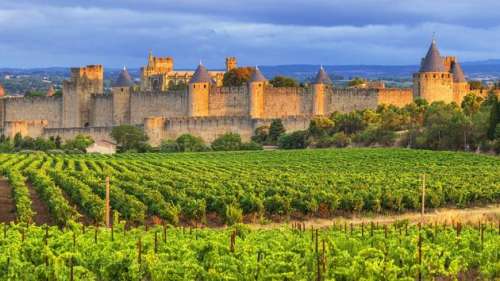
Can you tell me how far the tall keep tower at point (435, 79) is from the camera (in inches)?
1843

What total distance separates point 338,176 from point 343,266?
14.2m

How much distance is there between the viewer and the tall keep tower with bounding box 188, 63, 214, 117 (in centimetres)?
5094

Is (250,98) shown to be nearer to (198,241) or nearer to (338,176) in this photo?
(338,176)

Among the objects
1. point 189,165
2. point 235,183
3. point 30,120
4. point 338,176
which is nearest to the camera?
point 235,183

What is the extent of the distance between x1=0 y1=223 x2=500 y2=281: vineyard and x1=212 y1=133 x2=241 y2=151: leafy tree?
104 ft

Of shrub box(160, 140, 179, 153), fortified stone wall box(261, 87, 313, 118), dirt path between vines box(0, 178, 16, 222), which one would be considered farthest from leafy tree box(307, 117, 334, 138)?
dirt path between vines box(0, 178, 16, 222)

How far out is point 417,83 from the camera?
1889 inches

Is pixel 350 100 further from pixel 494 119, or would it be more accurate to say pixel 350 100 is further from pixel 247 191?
pixel 247 191

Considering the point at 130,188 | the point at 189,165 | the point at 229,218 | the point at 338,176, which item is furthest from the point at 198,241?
the point at 189,165

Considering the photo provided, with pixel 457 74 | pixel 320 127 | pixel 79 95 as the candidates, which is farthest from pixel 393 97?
pixel 79 95

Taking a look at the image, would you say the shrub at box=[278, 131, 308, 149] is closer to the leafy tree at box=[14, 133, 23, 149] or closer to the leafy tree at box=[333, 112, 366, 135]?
the leafy tree at box=[333, 112, 366, 135]

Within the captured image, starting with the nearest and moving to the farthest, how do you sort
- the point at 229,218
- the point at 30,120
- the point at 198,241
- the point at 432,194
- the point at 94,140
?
the point at 198,241 < the point at 229,218 < the point at 432,194 < the point at 94,140 < the point at 30,120

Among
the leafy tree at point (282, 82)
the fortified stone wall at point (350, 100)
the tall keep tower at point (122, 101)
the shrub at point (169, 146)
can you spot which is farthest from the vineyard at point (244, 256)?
the leafy tree at point (282, 82)

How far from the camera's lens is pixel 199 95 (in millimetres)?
51188
